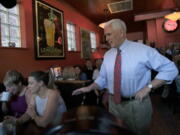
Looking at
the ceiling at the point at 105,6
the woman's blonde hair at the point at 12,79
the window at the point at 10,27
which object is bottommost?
the woman's blonde hair at the point at 12,79

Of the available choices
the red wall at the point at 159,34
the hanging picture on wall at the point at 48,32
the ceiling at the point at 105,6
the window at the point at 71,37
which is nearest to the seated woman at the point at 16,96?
the hanging picture on wall at the point at 48,32

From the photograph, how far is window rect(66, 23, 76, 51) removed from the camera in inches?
190

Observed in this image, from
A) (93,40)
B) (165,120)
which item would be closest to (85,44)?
(93,40)

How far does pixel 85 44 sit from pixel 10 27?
3.00 meters

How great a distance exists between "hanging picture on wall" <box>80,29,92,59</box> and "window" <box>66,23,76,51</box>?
1.50 feet

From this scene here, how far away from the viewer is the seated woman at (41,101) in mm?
1493

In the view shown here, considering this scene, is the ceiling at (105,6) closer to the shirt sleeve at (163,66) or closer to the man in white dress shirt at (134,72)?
the man in white dress shirt at (134,72)

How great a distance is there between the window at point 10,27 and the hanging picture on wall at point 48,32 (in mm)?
375

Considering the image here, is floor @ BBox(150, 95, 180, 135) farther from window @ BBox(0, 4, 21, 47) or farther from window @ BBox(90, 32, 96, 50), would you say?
window @ BBox(90, 32, 96, 50)

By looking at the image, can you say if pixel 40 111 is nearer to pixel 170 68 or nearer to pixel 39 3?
pixel 170 68

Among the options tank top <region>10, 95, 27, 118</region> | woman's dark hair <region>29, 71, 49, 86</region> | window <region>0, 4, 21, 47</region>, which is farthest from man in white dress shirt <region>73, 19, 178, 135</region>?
window <region>0, 4, 21, 47</region>

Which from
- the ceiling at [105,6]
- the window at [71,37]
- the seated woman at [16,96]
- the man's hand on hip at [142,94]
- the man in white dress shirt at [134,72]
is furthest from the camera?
the window at [71,37]

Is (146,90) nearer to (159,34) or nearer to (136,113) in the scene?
(136,113)

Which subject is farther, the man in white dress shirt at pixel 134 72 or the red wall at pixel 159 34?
the red wall at pixel 159 34
